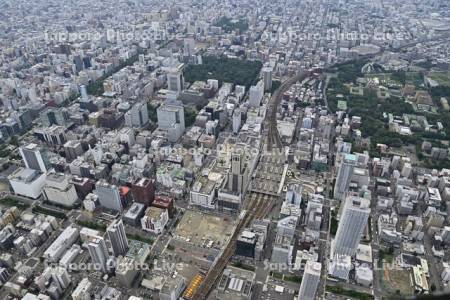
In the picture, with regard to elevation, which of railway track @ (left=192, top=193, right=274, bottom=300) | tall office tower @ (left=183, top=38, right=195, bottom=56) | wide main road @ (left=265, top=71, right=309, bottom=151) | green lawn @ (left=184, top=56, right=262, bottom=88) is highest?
tall office tower @ (left=183, top=38, right=195, bottom=56)

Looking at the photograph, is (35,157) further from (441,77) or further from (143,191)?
(441,77)

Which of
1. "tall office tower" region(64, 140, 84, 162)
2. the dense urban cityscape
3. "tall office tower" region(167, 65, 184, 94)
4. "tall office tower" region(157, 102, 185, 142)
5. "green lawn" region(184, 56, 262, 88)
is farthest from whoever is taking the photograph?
"green lawn" region(184, 56, 262, 88)

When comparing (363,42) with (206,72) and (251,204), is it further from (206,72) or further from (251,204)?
(251,204)

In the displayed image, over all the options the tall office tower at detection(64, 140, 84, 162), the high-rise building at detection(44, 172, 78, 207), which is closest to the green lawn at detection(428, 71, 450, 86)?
the tall office tower at detection(64, 140, 84, 162)

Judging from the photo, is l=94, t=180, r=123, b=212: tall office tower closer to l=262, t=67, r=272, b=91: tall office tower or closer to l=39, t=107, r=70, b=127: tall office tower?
l=39, t=107, r=70, b=127: tall office tower

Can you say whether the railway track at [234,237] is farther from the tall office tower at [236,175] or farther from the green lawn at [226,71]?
the green lawn at [226,71]

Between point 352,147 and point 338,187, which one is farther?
point 352,147

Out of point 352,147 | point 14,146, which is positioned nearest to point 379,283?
point 352,147
